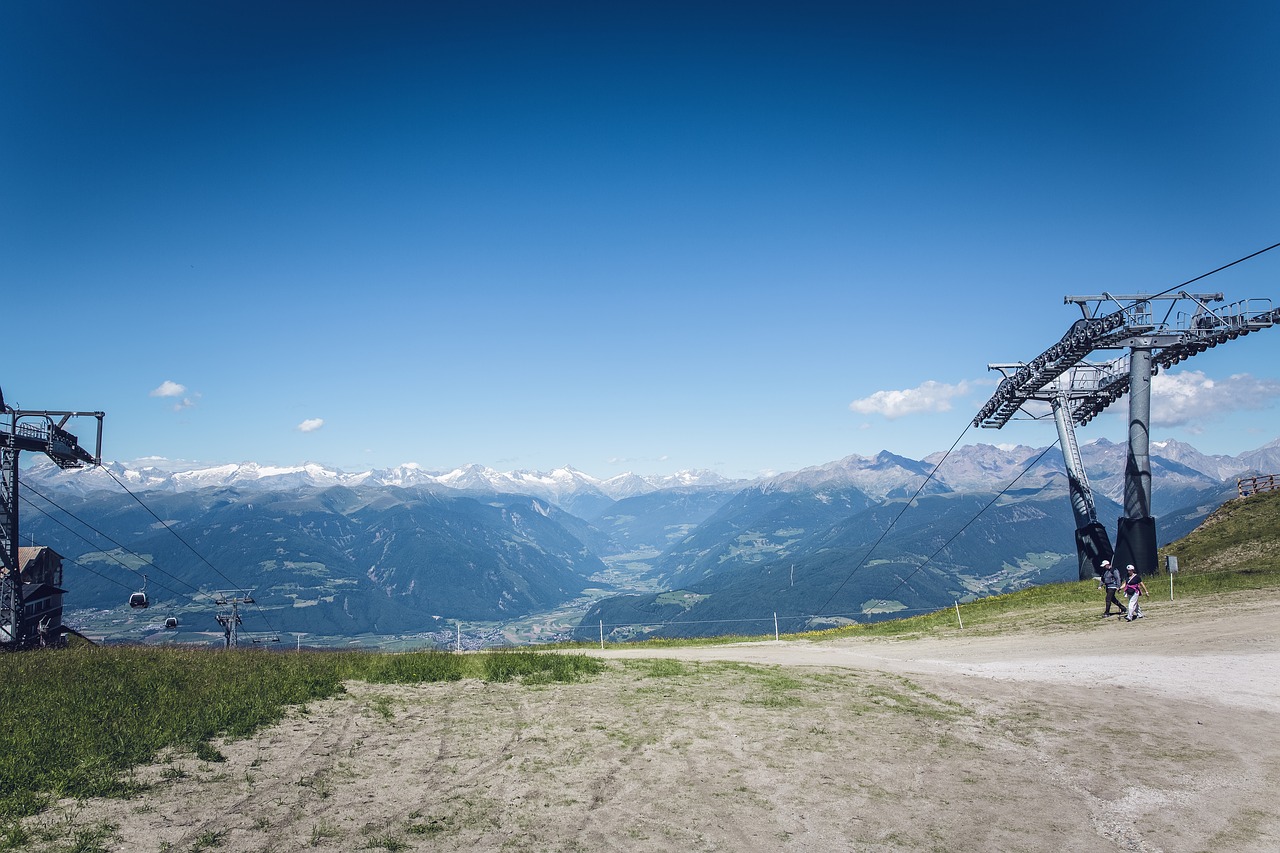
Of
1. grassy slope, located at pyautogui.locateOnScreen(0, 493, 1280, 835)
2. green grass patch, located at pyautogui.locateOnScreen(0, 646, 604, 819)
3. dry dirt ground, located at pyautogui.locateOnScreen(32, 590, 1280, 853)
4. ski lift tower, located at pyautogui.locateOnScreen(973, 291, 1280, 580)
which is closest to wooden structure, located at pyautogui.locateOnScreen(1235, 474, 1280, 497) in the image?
ski lift tower, located at pyautogui.locateOnScreen(973, 291, 1280, 580)

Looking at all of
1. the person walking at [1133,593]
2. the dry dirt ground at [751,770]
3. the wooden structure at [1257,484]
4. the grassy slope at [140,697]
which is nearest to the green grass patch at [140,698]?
the grassy slope at [140,697]

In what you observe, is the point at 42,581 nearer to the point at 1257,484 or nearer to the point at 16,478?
the point at 16,478

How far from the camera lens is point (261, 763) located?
42.0 feet

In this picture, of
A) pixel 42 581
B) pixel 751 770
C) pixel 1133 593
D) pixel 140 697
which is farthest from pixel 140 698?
pixel 42 581

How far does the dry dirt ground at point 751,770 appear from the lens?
10406 mm

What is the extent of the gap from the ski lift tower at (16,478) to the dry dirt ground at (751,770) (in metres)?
39.1

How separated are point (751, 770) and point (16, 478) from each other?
5421 centimetres

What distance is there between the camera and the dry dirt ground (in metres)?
10.4

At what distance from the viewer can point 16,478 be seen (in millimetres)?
44781

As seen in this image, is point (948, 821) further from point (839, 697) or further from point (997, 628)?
point (997, 628)

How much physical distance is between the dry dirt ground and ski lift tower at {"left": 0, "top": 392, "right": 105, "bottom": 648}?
39.1 metres

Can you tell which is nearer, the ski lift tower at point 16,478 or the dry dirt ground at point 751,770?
the dry dirt ground at point 751,770

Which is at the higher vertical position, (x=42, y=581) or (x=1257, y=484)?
(x=1257, y=484)

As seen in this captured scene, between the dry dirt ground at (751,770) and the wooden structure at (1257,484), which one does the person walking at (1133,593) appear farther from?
the wooden structure at (1257,484)
